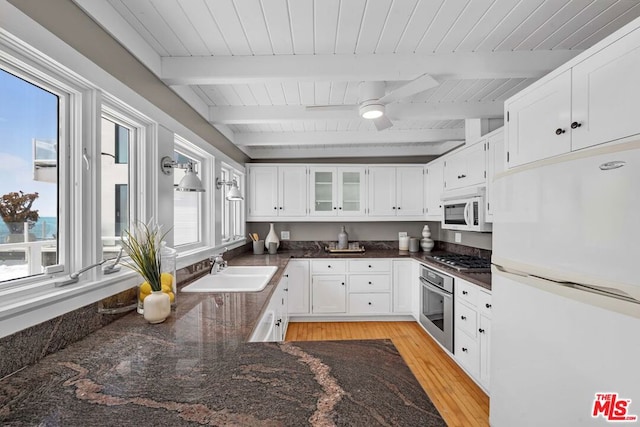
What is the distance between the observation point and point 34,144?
3.71ft

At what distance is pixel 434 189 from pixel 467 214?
103cm

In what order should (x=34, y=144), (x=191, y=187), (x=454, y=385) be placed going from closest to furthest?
(x=34, y=144), (x=191, y=187), (x=454, y=385)

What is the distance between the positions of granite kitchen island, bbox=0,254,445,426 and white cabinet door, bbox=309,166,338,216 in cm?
291

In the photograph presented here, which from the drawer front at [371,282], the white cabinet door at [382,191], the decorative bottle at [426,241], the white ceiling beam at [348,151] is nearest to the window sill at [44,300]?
the drawer front at [371,282]

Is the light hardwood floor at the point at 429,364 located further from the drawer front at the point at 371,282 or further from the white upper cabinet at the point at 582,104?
the white upper cabinet at the point at 582,104

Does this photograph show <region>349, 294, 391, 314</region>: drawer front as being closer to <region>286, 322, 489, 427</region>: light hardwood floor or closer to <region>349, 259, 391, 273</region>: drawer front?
<region>286, 322, 489, 427</region>: light hardwood floor

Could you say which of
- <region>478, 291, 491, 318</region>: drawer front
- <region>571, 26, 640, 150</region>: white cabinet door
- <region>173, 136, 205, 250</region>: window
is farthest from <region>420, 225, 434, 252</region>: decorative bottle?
<region>173, 136, 205, 250</region>: window

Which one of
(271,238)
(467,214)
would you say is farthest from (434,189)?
(271,238)

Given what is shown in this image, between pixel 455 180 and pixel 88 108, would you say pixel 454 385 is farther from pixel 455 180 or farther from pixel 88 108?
pixel 88 108

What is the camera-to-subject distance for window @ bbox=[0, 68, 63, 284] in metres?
1.02

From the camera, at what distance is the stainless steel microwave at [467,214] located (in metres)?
2.61

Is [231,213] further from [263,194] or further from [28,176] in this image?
[28,176]

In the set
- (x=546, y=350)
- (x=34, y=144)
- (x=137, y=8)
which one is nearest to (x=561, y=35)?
(x=546, y=350)

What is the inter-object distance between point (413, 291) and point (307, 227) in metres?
1.76
